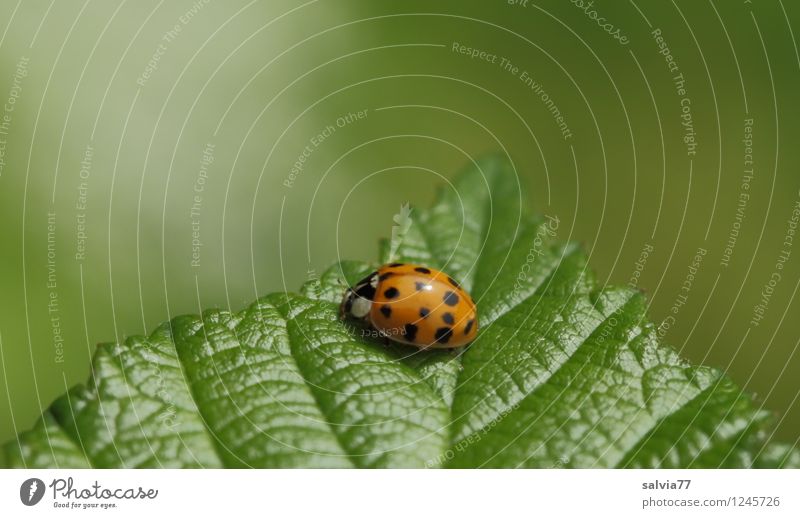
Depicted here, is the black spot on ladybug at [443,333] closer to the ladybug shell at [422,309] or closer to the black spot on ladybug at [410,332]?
the ladybug shell at [422,309]

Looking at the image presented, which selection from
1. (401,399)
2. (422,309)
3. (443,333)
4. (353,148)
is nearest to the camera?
(401,399)

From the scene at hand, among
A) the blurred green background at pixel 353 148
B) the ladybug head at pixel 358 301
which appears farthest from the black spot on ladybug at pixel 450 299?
the blurred green background at pixel 353 148

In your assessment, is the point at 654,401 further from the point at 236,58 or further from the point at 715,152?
the point at 236,58

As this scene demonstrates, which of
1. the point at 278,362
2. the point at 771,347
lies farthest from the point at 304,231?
the point at 771,347

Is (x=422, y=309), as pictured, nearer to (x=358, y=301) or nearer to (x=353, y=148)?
(x=358, y=301)

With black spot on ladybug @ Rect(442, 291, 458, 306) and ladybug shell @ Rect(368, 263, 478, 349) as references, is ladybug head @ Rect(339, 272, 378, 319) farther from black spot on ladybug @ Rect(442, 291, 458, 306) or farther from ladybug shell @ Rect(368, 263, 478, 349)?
black spot on ladybug @ Rect(442, 291, 458, 306)

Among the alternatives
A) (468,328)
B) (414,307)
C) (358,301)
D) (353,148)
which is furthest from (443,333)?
(353,148)

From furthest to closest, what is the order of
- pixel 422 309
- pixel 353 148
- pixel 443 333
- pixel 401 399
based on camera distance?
pixel 353 148 < pixel 422 309 < pixel 443 333 < pixel 401 399
